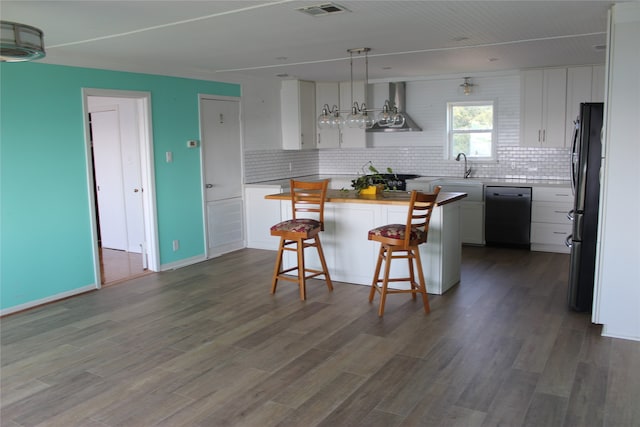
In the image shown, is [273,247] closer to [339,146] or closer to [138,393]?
[339,146]

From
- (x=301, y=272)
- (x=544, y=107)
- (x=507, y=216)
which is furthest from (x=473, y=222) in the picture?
(x=301, y=272)

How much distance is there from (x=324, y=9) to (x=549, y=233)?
462 cm

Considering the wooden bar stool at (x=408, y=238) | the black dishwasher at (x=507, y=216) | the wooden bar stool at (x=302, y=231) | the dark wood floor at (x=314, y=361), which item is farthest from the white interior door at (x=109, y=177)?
the black dishwasher at (x=507, y=216)

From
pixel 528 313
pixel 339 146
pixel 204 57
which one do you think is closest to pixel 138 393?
pixel 528 313

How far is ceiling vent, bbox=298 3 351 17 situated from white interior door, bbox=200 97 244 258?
3.22 metres

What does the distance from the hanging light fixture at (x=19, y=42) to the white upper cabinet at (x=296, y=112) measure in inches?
205

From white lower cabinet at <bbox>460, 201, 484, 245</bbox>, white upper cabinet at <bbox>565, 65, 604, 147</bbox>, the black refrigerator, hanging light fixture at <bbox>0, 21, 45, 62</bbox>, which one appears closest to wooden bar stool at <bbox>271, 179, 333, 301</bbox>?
Result: the black refrigerator

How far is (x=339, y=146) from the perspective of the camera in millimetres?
8438

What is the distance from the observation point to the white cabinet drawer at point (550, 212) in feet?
22.1

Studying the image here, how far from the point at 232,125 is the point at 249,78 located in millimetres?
741

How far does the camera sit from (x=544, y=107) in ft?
22.5

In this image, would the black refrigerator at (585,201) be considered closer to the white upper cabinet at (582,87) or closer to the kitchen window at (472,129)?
the white upper cabinet at (582,87)

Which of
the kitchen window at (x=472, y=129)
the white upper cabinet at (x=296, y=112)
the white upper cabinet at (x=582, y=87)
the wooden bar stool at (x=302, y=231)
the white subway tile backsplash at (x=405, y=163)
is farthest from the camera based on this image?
the white upper cabinet at (x=296, y=112)

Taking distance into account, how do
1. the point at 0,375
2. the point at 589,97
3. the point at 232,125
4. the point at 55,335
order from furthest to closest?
the point at 232,125, the point at 589,97, the point at 55,335, the point at 0,375
